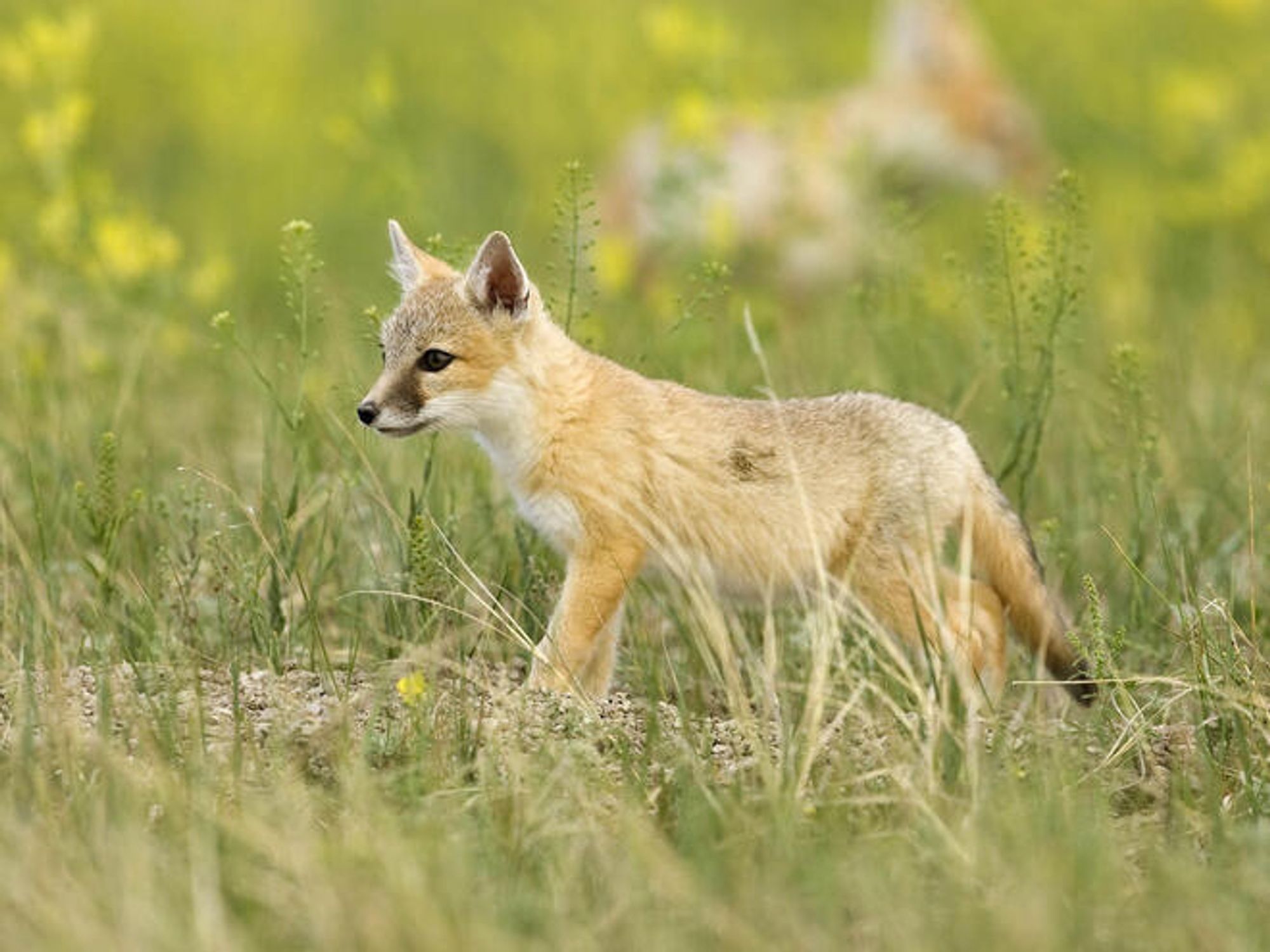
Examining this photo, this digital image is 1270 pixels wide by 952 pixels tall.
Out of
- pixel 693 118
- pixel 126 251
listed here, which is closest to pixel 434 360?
pixel 126 251

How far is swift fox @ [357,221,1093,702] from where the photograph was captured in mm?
5176

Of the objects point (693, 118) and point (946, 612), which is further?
point (693, 118)

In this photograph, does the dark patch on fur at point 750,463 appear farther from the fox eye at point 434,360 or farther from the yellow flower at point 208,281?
the yellow flower at point 208,281

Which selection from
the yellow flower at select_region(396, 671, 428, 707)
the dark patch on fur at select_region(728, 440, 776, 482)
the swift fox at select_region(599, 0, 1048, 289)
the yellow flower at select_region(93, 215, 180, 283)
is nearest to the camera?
the yellow flower at select_region(396, 671, 428, 707)

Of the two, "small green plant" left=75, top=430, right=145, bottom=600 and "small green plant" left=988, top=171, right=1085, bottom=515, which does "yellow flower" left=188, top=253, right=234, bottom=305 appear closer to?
"small green plant" left=75, top=430, right=145, bottom=600

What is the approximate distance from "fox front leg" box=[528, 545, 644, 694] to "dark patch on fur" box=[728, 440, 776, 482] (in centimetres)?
33

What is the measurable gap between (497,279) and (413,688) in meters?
1.23

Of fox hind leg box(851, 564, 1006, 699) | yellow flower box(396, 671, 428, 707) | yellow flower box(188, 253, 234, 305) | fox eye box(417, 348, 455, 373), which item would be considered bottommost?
fox hind leg box(851, 564, 1006, 699)

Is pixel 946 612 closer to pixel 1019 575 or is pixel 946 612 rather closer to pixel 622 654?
pixel 1019 575

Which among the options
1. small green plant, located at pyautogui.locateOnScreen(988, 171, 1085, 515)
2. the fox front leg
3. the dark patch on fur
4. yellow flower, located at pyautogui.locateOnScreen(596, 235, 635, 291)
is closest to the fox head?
the fox front leg

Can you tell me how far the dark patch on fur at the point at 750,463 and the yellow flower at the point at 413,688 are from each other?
44.5 inches

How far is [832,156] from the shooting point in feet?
33.6

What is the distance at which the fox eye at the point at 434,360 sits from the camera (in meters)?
5.20

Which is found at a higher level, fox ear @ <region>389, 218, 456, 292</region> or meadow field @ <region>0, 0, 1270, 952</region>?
fox ear @ <region>389, 218, 456, 292</region>
